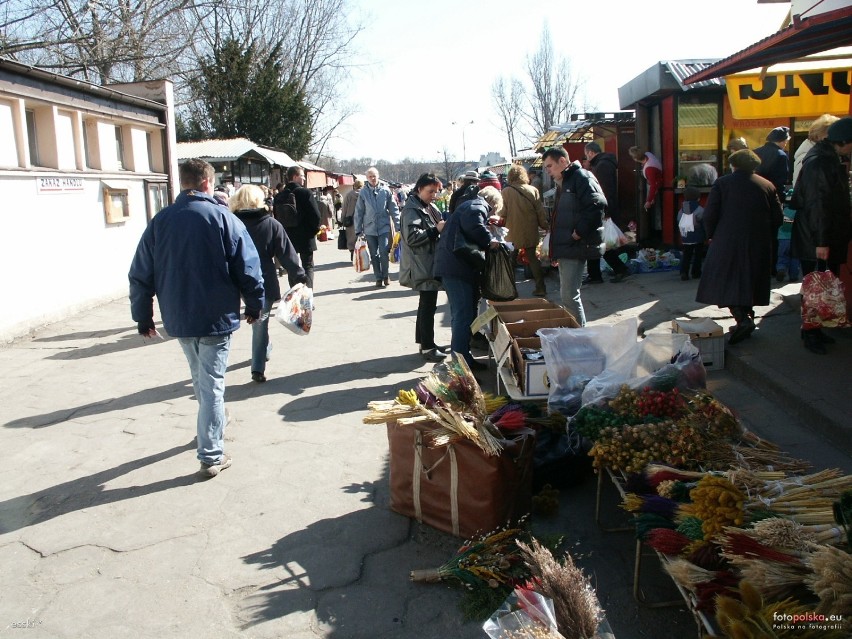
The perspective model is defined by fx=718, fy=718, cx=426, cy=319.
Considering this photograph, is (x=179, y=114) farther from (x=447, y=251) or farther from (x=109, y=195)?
(x=447, y=251)

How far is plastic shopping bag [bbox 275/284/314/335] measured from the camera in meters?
5.79

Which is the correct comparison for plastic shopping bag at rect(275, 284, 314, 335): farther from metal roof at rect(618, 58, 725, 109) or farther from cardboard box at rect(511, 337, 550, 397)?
metal roof at rect(618, 58, 725, 109)

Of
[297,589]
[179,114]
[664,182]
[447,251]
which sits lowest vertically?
[297,589]

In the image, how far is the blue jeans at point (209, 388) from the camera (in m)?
4.45

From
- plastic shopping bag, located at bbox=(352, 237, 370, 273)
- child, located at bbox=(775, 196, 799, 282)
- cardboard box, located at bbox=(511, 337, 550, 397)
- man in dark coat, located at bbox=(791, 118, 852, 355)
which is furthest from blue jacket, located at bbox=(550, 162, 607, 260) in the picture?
plastic shopping bag, located at bbox=(352, 237, 370, 273)

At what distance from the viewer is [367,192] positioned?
1171 centimetres

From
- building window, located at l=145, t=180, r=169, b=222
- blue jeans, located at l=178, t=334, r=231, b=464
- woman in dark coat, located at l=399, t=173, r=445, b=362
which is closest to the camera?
blue jeans, located at l=178, t=334, r=231, b=464

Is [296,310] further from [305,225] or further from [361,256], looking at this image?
[361,256]

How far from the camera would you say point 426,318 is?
696 centimetres

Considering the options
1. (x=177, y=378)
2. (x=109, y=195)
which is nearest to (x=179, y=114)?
(x=109, y=195)

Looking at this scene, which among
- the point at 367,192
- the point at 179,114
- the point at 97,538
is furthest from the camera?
the point at 179,114

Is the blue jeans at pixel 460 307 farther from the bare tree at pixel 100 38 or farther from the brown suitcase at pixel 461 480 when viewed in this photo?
the bare tree at pixel 100 38

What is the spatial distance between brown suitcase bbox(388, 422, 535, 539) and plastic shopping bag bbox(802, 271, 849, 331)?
3.15 m

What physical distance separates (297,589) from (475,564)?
32.1 inches
